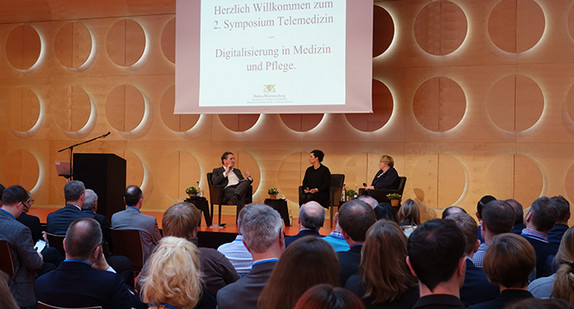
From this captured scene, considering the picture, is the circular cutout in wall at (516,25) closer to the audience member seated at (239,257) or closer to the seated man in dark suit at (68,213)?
the audience member seated at (239,257)

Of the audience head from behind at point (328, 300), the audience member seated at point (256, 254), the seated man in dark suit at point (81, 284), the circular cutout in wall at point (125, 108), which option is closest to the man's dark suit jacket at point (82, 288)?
the seated man in dark suit at point (81, 284)

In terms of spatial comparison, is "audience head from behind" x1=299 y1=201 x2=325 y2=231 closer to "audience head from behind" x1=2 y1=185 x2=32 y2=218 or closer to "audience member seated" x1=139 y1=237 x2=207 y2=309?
"audience member seated" x1=139 y1=237 x2=207 y2=309

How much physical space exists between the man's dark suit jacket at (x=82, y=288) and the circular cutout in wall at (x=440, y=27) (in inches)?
292

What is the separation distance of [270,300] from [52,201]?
10.1m

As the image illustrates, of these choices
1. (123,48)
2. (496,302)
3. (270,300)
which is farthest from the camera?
(123,48)

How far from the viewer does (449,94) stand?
861 cm

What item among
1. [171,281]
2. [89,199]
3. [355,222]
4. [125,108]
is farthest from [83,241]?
[125,108]

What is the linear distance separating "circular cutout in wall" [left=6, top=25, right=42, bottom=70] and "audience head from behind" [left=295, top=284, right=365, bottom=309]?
11129 mm

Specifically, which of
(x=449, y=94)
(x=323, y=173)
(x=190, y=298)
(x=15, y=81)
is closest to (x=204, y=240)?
(x=323, y=173)

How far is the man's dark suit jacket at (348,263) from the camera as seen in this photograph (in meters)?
2.54

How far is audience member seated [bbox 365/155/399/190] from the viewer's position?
8094 mm

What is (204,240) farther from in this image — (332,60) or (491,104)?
(491,104)

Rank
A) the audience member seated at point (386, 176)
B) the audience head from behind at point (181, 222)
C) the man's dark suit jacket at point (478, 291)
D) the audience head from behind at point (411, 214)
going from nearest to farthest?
the man's dark suit jacket at point (478, 291) < the audience head from behind at point (181, 222) < the audience head from behind at point (411, 214) < the audience member seated at point (386, 176)

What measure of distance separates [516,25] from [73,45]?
27.0 feet
